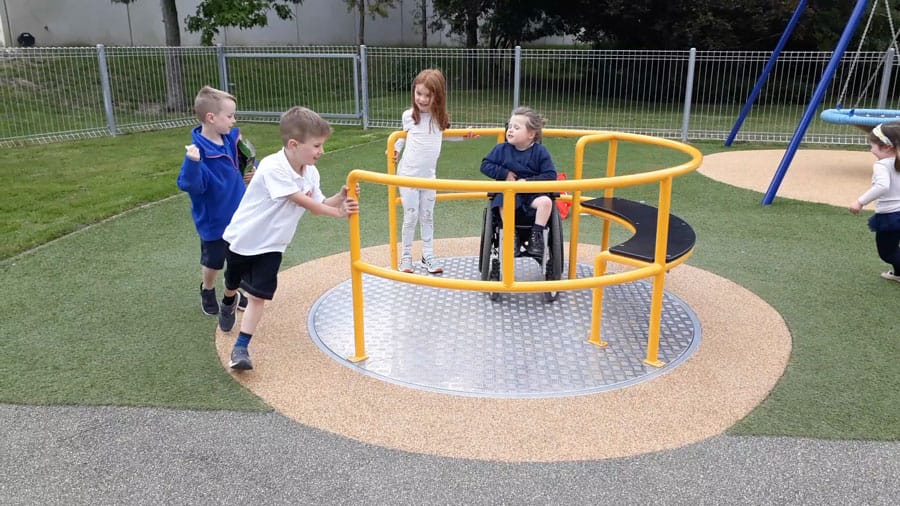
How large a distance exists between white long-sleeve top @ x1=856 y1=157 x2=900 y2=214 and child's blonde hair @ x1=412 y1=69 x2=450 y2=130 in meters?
2.94

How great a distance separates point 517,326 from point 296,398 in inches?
56.9

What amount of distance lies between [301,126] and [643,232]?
2177 mm

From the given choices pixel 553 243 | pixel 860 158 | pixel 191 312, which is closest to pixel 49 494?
pixel 191 312

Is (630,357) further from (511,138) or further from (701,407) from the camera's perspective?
(511,138)

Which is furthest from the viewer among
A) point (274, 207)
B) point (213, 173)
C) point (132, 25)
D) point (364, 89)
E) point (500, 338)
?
point (132, 25)

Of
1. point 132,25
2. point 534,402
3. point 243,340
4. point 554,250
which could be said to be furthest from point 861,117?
point 132,25

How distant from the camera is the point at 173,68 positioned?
1465 centimetres

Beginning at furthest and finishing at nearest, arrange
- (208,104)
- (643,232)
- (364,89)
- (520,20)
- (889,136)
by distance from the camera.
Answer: (520,20), (364,89), (889,136), (643,232), (208,104)

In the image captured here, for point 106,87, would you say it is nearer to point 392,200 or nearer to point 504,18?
point 392,200

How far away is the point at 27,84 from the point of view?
46.8 feet

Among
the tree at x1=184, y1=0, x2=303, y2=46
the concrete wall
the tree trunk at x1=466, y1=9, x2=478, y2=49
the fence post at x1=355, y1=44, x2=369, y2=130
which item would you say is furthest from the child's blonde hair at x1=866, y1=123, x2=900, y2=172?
the concrete wall

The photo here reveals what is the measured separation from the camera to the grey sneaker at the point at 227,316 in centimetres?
409

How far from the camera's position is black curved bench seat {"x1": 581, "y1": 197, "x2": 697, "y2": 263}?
3.87 meters

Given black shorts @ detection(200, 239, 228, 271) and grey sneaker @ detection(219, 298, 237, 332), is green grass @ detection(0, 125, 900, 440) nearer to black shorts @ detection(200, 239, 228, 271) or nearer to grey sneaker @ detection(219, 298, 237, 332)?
grey sneaker @ detection(219, 298, 237, 332)
